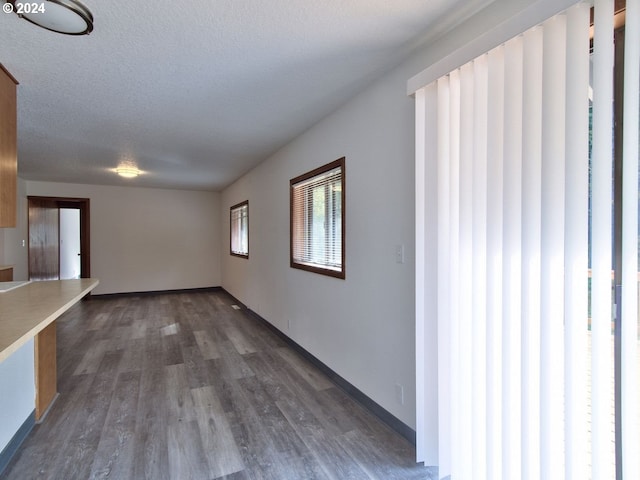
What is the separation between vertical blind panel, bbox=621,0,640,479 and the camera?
106 centimetres

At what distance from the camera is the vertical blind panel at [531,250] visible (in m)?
1.31

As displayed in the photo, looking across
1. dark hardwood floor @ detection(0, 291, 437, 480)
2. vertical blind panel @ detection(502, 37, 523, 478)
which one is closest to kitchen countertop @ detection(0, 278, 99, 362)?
dark hardwood floor @ detection(0, 291, 437, 480)

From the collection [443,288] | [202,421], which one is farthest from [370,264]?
[202,421]

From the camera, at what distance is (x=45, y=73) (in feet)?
7.11

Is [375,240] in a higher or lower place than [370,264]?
higher

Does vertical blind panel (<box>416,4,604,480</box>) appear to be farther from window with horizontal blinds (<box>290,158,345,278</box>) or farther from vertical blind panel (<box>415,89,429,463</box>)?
window with horizontal blinds (<box>290,158,345,278</box>)

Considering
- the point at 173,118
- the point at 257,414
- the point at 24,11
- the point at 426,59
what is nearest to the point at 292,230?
the point at 173,118

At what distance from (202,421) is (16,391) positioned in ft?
3.73

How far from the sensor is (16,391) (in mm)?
1992

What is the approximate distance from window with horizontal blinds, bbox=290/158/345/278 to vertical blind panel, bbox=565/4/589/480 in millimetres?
1680

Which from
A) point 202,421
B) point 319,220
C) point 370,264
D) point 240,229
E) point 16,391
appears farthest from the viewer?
point 240,229

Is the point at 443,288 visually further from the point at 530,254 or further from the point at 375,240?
the point at 375,240

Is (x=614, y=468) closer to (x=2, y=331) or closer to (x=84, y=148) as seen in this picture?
(x=2, y=331)

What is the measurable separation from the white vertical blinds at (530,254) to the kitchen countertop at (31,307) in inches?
72.8
